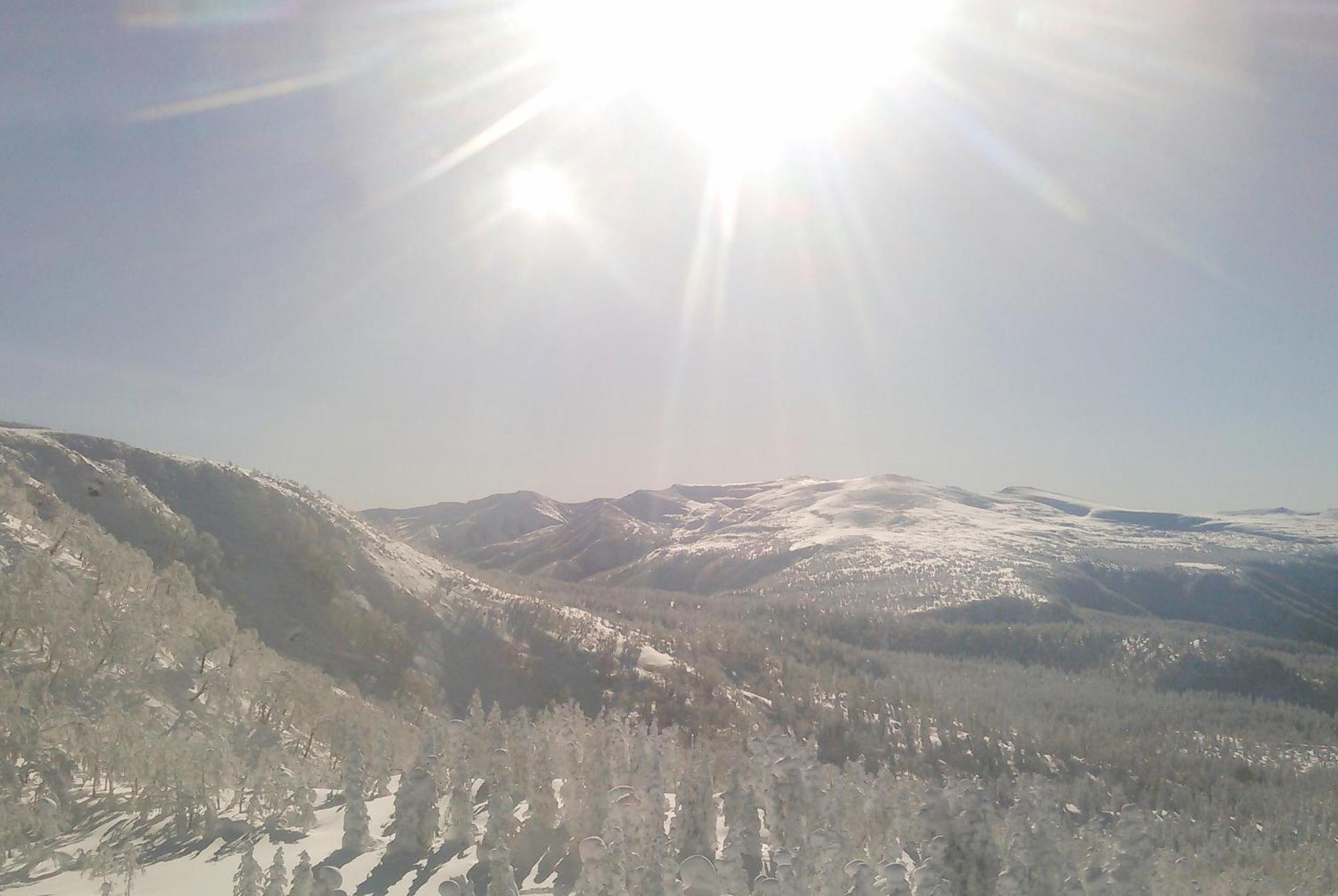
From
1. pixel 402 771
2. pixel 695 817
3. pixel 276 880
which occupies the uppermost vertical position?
pixel 276 880

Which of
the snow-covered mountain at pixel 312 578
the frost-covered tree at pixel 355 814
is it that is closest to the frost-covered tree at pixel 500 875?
the frost-covered tree at pixel 355 814

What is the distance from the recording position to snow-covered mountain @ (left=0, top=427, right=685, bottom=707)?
5088cm

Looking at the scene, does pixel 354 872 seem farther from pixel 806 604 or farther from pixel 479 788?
pixel 806 604

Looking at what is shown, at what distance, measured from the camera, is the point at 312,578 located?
5781cm

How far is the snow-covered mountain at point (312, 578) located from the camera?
50.9 metres

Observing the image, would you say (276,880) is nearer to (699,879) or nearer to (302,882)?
(302,882)

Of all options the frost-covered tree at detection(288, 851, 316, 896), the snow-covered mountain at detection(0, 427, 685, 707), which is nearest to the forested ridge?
the frost-covered tree at detection(288, 851, 316, 896)

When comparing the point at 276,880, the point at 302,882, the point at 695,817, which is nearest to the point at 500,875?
the point at 302,882

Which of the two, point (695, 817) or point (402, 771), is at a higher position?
point (695, 817)

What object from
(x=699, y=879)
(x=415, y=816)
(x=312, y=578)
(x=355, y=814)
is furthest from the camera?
(x=312, y=578)

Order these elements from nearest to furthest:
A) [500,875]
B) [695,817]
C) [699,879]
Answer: [500,875]
[699,879]
[695,817]

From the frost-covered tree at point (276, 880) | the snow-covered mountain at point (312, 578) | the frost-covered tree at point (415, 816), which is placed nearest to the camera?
the frost-covered tree at point (276, 880)

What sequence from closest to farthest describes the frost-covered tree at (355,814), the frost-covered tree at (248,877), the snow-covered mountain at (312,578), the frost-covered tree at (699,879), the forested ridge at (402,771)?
the frost-covered tree at (248,877), the forested ridge at (402,771), the frost-covered tree at (699,879), the frost-covered tree at (355,814), the snow-covered mountain at (312,578)

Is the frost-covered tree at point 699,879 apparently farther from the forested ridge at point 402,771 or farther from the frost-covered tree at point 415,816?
the frost-covered tree at point 415,816
